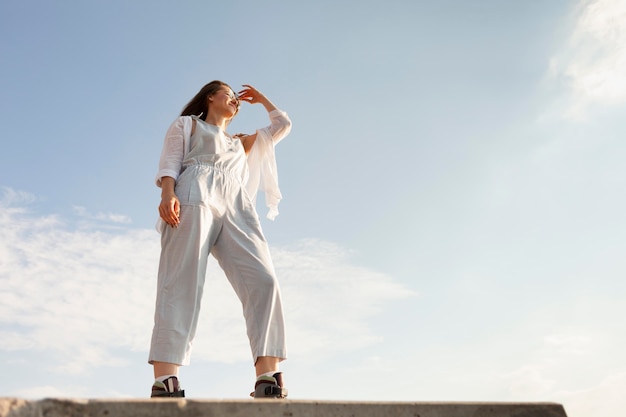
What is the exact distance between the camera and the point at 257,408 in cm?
188

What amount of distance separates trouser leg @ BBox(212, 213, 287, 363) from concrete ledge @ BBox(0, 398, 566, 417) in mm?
1355

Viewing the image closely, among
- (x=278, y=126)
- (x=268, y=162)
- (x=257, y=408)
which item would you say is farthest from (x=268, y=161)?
(x=257, y=408)

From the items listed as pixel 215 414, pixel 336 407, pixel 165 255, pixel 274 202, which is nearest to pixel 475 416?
pixel 336 407

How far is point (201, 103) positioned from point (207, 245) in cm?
127

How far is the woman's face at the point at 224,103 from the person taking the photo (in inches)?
164

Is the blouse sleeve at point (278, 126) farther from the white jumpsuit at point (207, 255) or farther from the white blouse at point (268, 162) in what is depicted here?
the white jumpsuit at point (207, 255)

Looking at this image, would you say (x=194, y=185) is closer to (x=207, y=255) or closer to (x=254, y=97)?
(x=207, y=255)

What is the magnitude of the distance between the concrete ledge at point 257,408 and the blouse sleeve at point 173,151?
2.06m

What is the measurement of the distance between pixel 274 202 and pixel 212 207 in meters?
1.05

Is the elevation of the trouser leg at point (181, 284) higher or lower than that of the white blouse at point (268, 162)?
lower

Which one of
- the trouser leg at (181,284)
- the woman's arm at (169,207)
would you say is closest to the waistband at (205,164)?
the woman's arm at (169,207)

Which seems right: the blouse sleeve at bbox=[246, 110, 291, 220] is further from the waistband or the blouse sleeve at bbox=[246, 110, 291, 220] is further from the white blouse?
the waistband

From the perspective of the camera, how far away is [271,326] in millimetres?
3387

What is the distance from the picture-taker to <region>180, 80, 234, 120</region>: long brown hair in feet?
14.0
